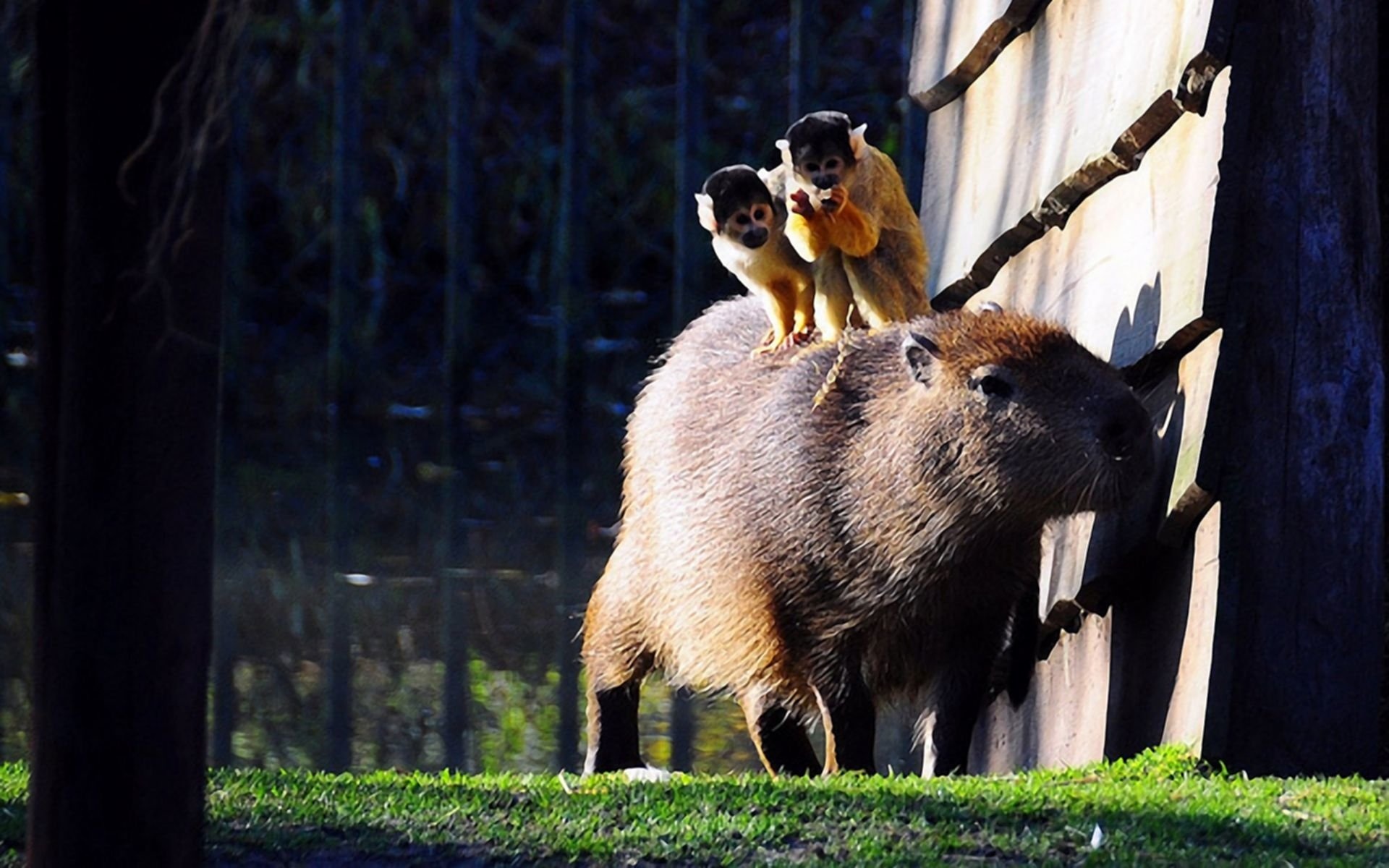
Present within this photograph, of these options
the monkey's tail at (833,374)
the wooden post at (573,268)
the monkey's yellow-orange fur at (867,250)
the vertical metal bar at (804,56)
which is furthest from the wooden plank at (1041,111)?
the vertical metal bar at (804,56)

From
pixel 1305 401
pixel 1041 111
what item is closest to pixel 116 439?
pixel 1305 401

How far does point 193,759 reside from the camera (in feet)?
9.25

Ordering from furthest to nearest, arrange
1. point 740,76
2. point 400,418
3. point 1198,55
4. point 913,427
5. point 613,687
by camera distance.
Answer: point 740,76
point 400,418
point 613,687
point 913,427
point 1198,55

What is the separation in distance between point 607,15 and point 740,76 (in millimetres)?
1133

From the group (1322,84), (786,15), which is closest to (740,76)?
(786,15)

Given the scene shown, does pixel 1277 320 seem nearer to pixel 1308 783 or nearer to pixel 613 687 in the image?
pixel 1308 783

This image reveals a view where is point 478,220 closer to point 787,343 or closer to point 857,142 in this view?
point 787,343

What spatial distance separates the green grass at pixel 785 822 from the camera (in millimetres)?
4039

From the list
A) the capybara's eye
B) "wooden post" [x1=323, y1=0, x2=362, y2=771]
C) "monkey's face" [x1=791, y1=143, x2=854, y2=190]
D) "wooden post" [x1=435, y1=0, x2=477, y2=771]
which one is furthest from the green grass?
"wooden post" [x1=323, y1=0, x2=362, y2=771]

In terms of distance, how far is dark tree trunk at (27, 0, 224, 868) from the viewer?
2.70 meters

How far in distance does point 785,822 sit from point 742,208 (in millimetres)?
2048

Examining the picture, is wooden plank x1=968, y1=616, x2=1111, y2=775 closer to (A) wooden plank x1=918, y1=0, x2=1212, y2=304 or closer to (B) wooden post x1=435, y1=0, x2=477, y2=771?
(A) wooden plank x1=918, y1=0, x2=1212, y2=304

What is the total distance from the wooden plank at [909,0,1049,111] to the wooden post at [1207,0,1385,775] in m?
1.72

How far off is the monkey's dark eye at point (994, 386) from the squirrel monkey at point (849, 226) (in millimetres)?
489
